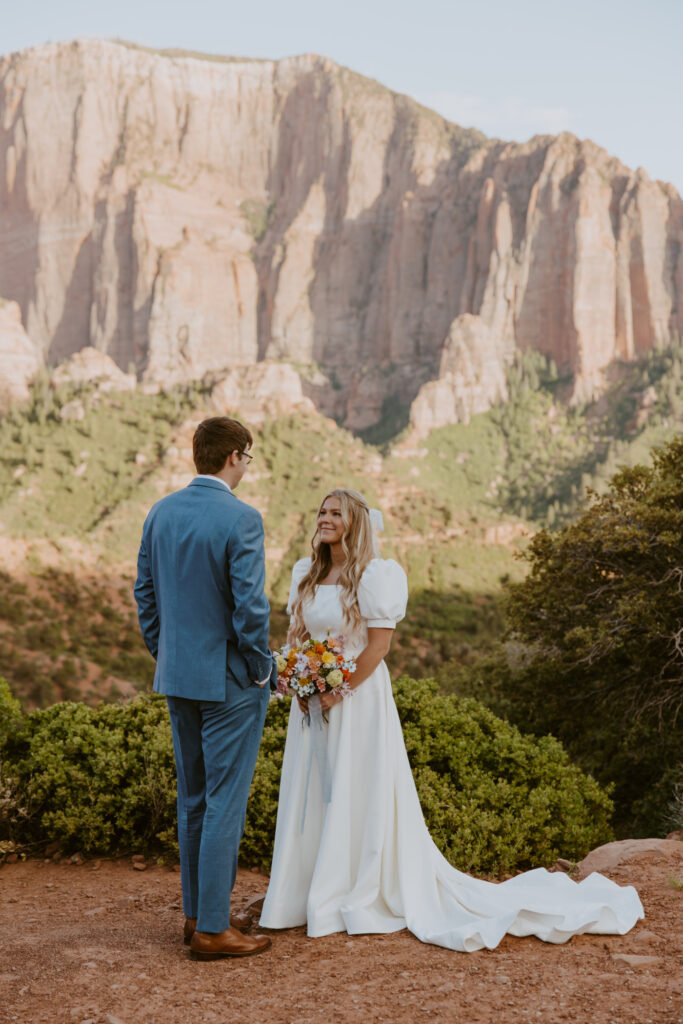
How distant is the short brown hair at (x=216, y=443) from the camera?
3861mm

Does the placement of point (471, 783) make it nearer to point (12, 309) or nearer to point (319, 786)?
point (319, 786)

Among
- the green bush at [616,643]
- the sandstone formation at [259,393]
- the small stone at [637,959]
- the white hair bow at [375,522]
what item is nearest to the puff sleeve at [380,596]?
the white hair bow at [375,522]

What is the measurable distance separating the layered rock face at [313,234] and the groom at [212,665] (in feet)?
230

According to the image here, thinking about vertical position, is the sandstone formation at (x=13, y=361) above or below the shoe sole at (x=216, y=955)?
above

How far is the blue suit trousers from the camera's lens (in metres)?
3.71

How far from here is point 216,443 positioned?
3861 mm

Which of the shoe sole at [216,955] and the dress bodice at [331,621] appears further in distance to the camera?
the dress bodice at [331,621]

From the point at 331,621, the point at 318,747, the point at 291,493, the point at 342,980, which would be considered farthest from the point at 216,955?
the point at 291,493

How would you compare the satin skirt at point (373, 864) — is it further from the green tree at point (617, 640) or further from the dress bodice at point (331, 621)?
the green tree at point (617, 640)

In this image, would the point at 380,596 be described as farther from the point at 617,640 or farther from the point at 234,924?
the point at 617,640

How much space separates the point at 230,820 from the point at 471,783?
3377mm

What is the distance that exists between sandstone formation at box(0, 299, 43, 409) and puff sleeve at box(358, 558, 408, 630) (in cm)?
5898

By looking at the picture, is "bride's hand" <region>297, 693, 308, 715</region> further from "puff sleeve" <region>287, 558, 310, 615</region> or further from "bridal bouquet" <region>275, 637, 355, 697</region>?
"puff sleeve" <region>287, 558, 310, 615</region>

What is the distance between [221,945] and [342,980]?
1.95ft
